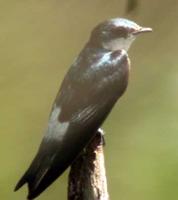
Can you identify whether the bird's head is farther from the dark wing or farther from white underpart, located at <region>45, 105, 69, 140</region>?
white underpart, located at <region>45, 105, 69, 140</region>

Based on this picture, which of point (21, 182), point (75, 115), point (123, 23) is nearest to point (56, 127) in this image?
point (75, 115)

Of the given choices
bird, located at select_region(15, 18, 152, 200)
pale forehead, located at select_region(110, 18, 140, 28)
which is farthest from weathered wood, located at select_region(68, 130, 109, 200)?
pale forehead, located at select_region(110, 18, 140, 28)

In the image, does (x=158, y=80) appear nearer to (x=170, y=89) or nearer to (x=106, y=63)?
(x=170, y=89)

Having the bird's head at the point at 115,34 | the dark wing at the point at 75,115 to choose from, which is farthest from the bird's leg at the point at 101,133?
the bird's head at the point at 115,34

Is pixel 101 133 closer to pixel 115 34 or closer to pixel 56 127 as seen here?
pixel 56 127

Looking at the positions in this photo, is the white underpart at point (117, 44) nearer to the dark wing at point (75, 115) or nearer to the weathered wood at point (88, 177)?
the dark wing at point (75, 115)
